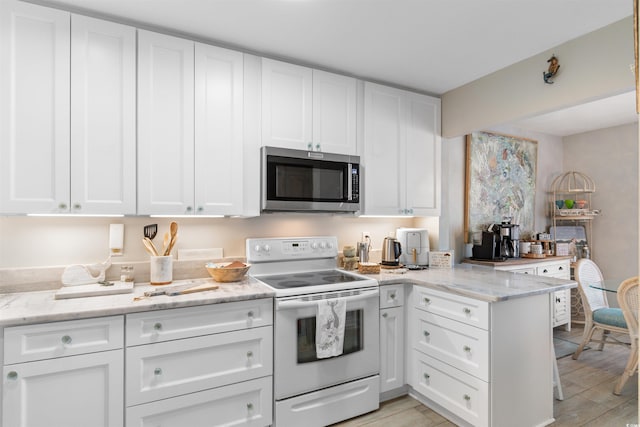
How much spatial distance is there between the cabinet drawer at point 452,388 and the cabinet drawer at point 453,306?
1.11 ft

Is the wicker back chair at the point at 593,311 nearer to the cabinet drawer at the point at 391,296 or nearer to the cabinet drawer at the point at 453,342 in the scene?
the cabinet drawer at the point at 453,342

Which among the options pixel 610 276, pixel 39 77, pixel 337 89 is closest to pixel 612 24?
pixel 337 89

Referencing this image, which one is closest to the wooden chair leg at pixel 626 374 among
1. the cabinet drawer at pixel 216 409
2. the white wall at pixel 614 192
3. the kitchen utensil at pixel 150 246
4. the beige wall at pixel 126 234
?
the white wall at pixel 614 192

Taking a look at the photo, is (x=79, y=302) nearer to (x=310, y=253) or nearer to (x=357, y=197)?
(x=310, y=253)

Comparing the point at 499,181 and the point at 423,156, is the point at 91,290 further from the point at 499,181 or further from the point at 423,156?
the point at 499,181

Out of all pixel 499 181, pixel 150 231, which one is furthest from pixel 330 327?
pixel 499 181

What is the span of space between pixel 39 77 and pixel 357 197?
212cm

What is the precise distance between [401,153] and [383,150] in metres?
0.20

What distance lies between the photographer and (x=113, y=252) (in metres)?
2.27

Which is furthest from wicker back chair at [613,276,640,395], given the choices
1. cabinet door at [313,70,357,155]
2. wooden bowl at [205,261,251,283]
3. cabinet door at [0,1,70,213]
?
cabinet door at [0,1,70,213]

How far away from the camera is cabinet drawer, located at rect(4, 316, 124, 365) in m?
1.55

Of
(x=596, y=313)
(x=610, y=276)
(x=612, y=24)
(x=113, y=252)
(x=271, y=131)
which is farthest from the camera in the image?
(x=610, y=276)

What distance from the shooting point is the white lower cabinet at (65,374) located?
61.2 inches

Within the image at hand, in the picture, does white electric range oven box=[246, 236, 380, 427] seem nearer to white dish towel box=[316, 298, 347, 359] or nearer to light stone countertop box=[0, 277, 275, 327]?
white dish towel box=[316, 298, 347, 359]
